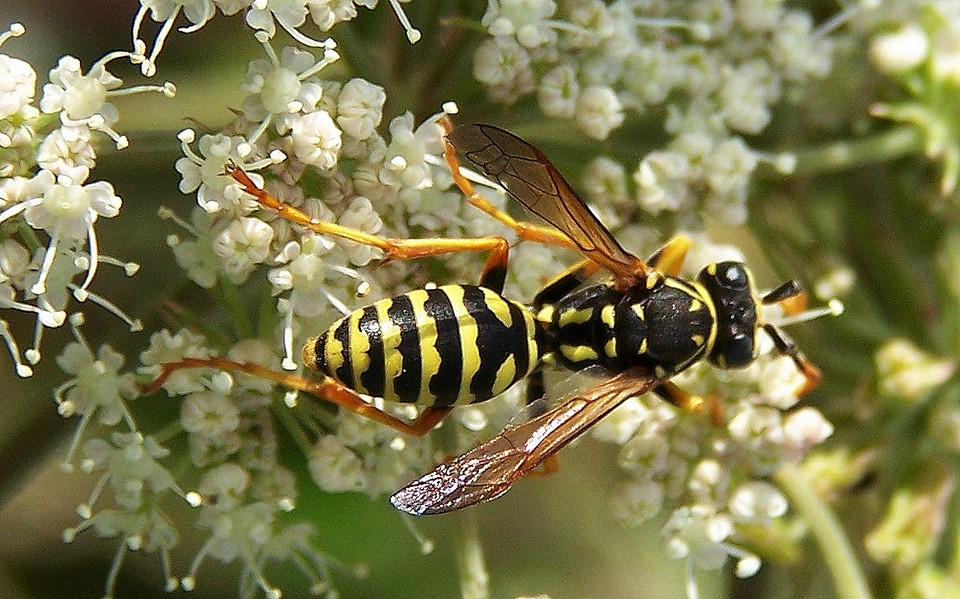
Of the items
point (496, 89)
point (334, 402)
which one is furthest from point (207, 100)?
point (334, 402)

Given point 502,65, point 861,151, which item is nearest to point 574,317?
point 502,65

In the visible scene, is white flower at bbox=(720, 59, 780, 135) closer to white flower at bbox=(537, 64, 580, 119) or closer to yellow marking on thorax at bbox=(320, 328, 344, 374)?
white flower at bbox=(537, 64, 580, 119)

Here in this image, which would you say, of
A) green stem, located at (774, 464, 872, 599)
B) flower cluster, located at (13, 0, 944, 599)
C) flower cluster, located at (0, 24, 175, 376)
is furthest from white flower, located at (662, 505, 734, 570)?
flower cluster, located at (0, 24, 175, 376)

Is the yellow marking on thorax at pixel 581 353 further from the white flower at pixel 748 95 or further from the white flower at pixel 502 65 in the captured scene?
the white flower at pixel 748 95

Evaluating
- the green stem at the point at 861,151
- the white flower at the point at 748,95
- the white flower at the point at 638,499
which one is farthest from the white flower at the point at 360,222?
the green stem at the point at 861,151

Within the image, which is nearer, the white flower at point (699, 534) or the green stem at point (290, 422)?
the green stem at point (290, 422)

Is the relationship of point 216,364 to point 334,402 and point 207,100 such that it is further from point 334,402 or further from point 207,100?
point 207,100

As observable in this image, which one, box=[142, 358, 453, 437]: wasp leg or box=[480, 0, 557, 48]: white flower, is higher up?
box=[480, 0, 557, 48]: white flower
